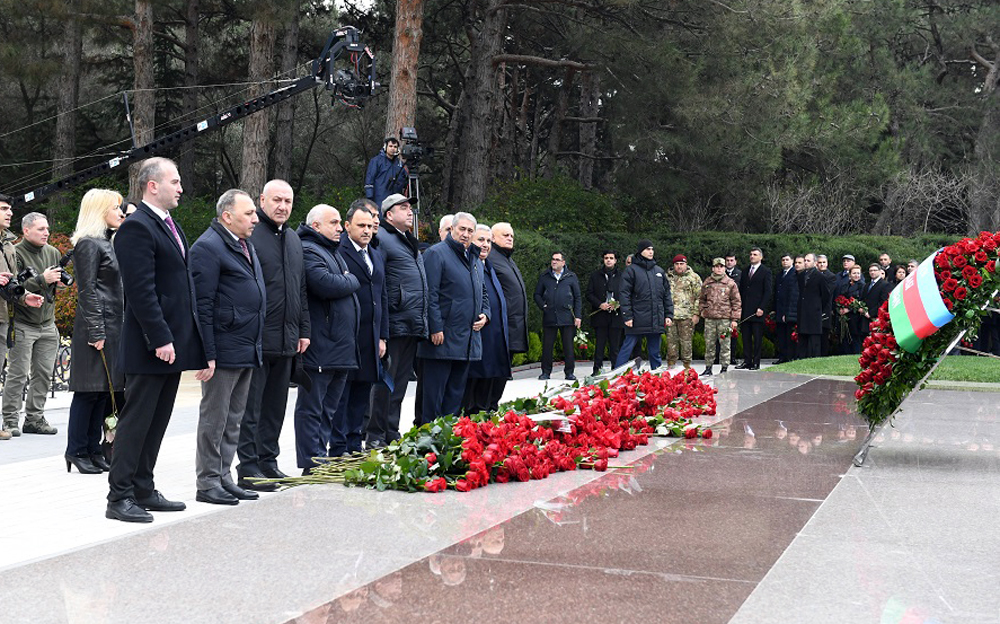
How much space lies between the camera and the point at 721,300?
17.8 metres

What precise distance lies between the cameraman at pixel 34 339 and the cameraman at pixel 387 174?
4972 mm

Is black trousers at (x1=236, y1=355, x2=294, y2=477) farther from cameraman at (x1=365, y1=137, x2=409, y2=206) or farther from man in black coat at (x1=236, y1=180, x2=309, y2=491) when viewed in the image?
cameraman at (x1=365, y1=137, x2=409, y2=206)

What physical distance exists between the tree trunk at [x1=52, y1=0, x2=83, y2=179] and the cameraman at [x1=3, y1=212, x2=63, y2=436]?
18.9 meters

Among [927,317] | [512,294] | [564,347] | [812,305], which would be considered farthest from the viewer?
[812,305]

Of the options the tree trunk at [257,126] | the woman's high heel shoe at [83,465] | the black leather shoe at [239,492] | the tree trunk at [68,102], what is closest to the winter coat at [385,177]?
the woman's high heel shoe at [83,465]

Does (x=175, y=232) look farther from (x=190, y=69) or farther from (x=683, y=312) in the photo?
(x=190, y=69)

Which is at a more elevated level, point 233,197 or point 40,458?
point 233,197

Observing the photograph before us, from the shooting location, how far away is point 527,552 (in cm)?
503

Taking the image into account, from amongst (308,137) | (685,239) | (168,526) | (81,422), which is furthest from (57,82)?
(168,526)

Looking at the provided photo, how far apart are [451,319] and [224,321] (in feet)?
9.39

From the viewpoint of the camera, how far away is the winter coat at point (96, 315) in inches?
301

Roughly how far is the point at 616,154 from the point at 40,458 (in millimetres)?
23359

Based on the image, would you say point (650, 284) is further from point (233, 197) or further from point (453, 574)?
point (453, 574)

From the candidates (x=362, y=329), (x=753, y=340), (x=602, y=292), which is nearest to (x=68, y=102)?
(x=602, y=292)
